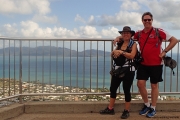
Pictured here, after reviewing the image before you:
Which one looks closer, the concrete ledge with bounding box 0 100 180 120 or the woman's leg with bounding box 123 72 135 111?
the woman's leg with bounding box 123 72 135 111

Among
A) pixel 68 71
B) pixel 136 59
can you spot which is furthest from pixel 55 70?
pixel 136 59

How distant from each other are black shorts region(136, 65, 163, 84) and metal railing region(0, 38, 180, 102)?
0.64m

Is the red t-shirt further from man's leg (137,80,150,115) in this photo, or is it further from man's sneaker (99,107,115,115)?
man's sneaker (99,107,115,115)

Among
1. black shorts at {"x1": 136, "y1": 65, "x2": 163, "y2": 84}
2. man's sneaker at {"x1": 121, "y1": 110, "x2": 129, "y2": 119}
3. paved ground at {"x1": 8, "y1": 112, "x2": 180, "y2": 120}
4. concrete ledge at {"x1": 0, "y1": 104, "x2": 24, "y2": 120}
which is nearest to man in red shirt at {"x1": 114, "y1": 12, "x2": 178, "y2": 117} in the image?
black shorts at {"x1": 136, "y1": 65, "x2": 163, "y2": 84}

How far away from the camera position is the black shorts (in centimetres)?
561

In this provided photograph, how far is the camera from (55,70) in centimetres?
627

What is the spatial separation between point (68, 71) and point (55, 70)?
0.94 feet

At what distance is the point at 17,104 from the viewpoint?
Result: 601 centimetres

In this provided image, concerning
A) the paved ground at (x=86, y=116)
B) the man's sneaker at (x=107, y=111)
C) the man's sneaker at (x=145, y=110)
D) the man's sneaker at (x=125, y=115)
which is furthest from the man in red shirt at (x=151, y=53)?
the man's sneaker at (x=107, y=111)

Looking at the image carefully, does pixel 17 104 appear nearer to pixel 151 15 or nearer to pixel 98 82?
pixel 98 82

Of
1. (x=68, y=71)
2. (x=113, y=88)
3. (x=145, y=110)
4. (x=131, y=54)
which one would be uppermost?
(x=131, y=54)

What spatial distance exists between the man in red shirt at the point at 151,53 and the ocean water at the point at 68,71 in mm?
425

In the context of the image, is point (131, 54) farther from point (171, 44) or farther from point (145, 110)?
point (145, 110)

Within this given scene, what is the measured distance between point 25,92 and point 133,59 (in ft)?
8.05
